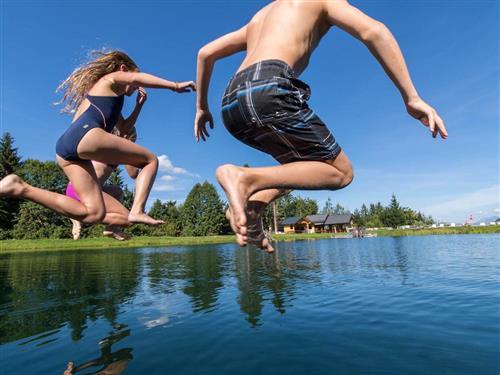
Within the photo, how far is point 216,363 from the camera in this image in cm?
477

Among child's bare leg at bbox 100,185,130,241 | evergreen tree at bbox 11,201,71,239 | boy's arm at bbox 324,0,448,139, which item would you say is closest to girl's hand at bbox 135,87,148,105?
child's bare leg at bbox 100,185,130,241

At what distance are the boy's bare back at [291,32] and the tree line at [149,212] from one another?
2185 centimetres

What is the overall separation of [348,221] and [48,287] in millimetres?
88190

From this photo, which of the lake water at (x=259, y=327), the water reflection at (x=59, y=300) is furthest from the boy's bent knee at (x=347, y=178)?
the water reflection at (x=59, y=300)

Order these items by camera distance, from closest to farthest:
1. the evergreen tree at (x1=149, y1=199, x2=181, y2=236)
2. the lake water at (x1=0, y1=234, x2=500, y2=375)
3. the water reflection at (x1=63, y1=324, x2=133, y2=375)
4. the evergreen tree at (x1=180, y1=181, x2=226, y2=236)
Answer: the water reflection at (x1=63, y1=324, x2=133, y2=375)
the lake water at (x1=0, y1=234, x2=500, y2=375)
the evergreen tree at (x1=149, y1=199, x2=181, y2=236)
the evergreen tree at (x1=180, y1=181, x2=226, y2=236)

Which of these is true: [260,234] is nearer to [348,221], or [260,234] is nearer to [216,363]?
[216,363]

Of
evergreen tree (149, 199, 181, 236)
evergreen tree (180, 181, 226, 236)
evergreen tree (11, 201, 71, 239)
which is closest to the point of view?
evergreen tree (11, 201, 71, 239)

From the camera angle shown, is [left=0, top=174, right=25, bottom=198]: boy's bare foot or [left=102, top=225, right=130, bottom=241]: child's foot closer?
[left=0, top=174, right=25, bottom=198]: boy's bare foot

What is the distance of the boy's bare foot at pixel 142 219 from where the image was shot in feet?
10.5

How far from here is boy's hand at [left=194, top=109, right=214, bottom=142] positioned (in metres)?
2.97

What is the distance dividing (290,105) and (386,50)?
0.65 meters

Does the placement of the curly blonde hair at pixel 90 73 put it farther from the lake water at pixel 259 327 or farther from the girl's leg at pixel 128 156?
the lake water at pixel 259 327

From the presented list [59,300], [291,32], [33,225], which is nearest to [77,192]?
[291,32]

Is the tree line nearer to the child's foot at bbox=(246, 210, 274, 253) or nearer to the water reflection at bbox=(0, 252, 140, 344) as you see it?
the water reflection at bbox=(0, 252, 140, 344)
